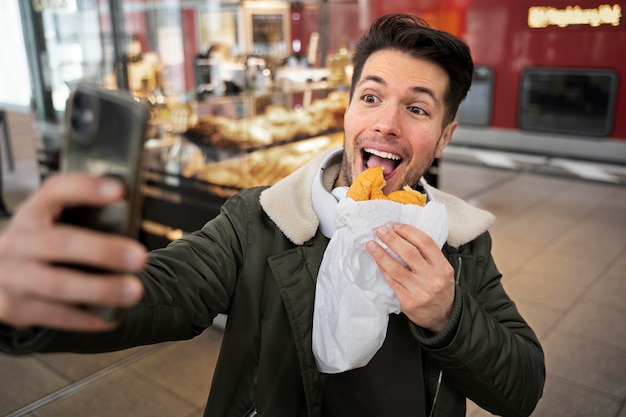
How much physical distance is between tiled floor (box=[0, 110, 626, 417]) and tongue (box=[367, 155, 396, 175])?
171 centimetres

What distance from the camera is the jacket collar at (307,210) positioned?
1543 mm

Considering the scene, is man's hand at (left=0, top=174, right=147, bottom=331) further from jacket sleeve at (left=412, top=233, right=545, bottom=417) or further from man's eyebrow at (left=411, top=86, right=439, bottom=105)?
man's eyebrow at (left=411, top=86, right=439, bottom=105)

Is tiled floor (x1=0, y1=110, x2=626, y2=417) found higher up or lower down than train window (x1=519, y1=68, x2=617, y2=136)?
lower down

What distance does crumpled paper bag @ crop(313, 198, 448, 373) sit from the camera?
4.39 feet

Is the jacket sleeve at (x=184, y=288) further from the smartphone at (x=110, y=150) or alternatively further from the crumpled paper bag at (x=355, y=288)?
the smartphone at (x=110, y=150)

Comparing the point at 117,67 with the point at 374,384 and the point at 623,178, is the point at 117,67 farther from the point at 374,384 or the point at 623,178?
the point at 623,178

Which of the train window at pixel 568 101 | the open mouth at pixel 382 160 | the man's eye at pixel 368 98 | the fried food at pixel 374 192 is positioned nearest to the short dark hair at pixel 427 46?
the man's eye at pixel 368 98

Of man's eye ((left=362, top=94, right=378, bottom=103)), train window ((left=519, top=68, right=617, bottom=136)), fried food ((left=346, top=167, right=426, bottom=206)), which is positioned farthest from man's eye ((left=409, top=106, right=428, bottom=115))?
train window ((left=519, top=68, right=617, bottom=136))

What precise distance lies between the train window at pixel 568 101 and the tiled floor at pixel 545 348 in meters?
1.65

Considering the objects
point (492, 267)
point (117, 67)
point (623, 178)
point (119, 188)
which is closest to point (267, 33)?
point (117, 67)

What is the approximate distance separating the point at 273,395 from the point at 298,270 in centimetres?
33

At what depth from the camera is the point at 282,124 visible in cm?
448

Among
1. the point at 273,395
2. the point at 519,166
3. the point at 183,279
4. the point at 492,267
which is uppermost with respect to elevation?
the point at 183,279

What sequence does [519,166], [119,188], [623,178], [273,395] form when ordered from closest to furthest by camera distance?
[119,188] → [273,395] → [623,178] → [519,166]
